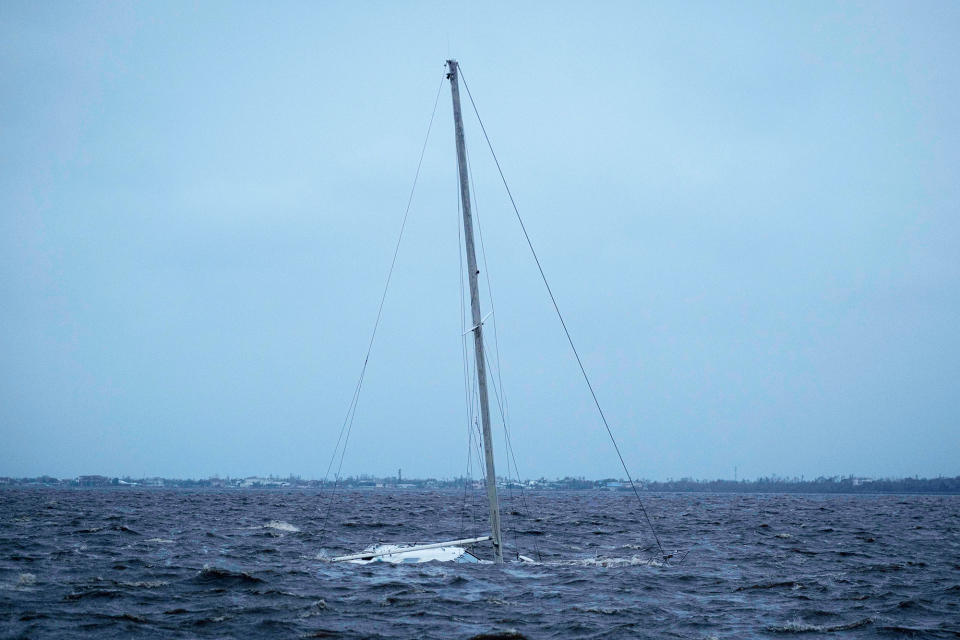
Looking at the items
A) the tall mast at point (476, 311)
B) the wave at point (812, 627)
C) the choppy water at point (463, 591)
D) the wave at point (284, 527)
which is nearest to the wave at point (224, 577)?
the choppy water at point (463, 591)

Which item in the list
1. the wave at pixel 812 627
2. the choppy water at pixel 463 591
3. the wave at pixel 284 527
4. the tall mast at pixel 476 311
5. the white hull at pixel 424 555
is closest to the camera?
the choppy water at pixel 463 591

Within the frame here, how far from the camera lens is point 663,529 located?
54219 millimetres

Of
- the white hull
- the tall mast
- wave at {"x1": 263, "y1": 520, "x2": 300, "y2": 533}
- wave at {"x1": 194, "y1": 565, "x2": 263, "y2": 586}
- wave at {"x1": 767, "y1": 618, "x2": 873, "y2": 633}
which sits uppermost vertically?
the tall mast

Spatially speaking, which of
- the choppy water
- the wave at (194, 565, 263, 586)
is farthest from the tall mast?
the wave at (194, 565, 263, 586)

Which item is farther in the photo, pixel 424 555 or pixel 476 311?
pixel 424 555

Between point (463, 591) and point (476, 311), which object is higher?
point (476, 311)

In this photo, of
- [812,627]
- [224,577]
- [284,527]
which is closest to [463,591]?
[224,577]

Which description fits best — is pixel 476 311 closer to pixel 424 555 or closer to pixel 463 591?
pixel 463 591

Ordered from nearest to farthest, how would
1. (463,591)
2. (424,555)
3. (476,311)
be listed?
(463,591) < (476,311) < (424,555)

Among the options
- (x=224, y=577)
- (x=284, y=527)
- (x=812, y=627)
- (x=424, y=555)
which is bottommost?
(x=284, y=527)

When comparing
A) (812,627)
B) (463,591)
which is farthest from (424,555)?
(812,627)

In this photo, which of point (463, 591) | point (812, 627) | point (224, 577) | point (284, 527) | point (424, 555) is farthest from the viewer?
point (284, 527)

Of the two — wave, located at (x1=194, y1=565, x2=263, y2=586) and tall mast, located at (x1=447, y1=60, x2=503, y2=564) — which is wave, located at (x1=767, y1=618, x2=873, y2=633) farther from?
wave, located at (x1=194, y1=565, x2=263, y2=586)

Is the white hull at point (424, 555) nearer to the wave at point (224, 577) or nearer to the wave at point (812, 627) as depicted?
the wave at point (224, 577)
